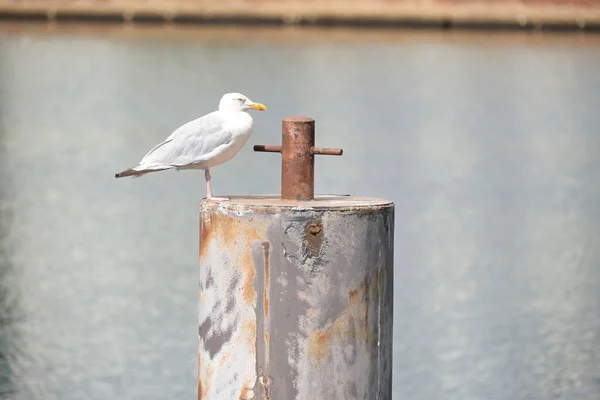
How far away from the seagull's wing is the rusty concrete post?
0.93 m

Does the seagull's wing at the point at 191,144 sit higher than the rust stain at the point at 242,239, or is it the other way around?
the seagull's wing at the point at 191,144

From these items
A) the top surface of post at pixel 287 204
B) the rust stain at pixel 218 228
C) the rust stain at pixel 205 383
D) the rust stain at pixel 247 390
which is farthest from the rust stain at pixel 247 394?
the top surface of post at pixel 287 204

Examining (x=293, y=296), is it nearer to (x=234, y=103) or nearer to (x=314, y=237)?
(x=314, y=237)

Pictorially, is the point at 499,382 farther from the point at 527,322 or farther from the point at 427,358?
the point at 527,322

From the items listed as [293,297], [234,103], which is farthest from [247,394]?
[234,103]

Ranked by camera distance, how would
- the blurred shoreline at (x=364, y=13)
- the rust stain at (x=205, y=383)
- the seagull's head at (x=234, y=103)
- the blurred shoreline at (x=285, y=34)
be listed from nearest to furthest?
1. the rust stain at (x=205, y=383)
2. the seagull's head at (x=234, y=103)
3. the blurred shoreline at (x=285, y=34)
4. the blurred shoreline at (x=364, y=13)

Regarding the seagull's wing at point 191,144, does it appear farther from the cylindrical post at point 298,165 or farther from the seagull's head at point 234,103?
the cylindrical post at point 298,165

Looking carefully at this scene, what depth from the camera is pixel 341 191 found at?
1476cm

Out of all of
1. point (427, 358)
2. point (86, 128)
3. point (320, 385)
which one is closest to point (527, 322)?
point (427, 358)

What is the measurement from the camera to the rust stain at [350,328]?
4.09 metres

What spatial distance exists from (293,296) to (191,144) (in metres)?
1.23

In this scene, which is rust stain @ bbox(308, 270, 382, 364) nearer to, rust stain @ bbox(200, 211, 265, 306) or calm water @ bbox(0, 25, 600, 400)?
rust stain @ bbox(200, 211, 265, 306)

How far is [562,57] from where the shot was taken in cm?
3709

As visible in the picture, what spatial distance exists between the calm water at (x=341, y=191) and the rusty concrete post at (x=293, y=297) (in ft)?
14.3
